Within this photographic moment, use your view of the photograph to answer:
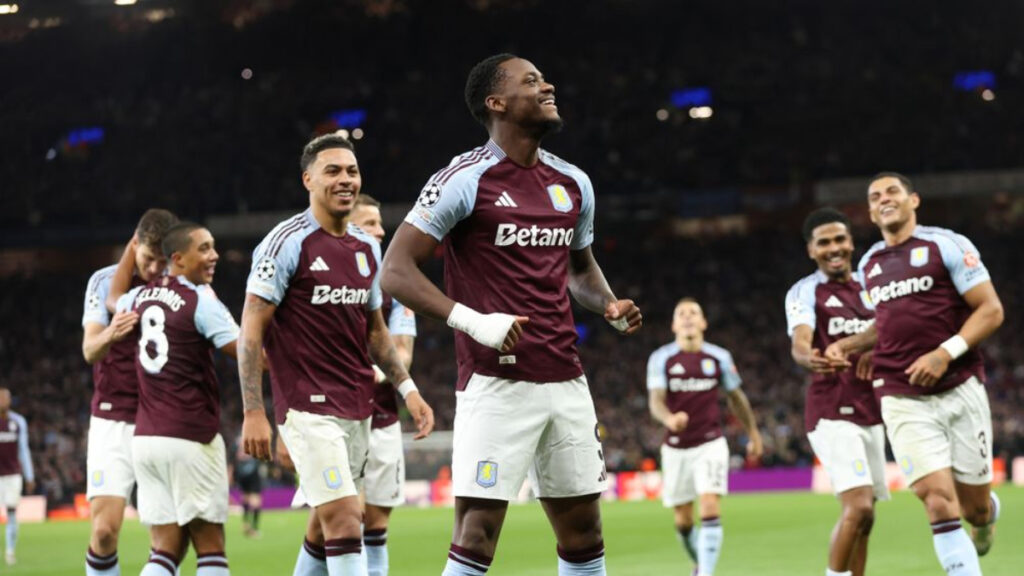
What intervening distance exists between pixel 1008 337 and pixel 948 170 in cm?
572

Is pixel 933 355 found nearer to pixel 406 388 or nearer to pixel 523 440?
pixel 406 388

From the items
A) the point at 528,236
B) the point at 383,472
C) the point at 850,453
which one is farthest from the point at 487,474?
the point at 850,453

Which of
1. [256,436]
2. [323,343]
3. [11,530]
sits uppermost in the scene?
[323,343]

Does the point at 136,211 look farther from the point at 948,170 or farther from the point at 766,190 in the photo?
the point at 948,170

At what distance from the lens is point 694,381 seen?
1388 cm

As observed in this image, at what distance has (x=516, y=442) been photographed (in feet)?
18.1

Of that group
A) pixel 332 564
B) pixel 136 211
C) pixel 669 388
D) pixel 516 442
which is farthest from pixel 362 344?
pixel 136 211

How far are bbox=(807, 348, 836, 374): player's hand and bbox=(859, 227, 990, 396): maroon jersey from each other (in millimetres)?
318

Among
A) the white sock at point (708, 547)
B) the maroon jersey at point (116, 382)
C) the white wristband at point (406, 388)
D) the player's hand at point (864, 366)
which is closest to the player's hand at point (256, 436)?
the white wristband at point (406, 388)

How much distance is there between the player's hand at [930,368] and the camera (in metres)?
7.96

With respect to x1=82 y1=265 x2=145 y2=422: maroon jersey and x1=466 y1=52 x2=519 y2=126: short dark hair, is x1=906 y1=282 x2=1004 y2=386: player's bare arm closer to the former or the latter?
x1=466 y1=52 x2=519 y2=126: short dark hair

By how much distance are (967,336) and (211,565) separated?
4.83 metres

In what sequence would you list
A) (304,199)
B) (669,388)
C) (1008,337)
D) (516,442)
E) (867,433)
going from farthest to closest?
1. (304,199)
2. (1008,337)
3. (669,388)
4. (867,433)
5. (516,442)

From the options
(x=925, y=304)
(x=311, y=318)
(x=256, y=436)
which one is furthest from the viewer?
(x=925, y=304)
